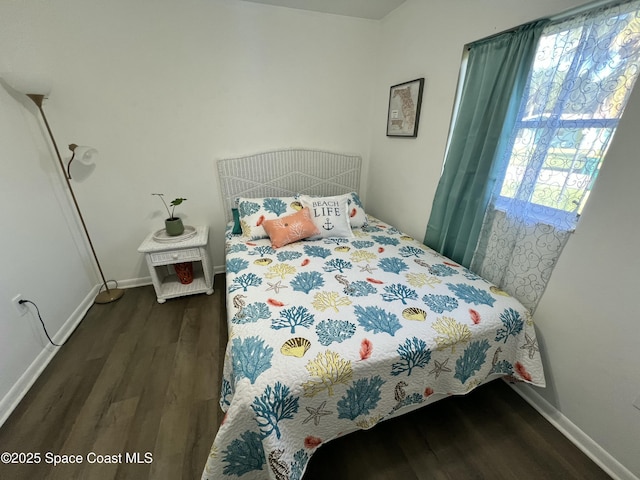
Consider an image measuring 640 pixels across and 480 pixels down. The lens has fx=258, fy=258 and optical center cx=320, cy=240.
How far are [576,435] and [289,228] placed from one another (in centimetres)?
199

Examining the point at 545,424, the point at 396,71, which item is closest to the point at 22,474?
the point at 545,424

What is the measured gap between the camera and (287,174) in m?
2.63

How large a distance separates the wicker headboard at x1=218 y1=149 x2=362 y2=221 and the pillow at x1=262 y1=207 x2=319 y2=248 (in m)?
0.66

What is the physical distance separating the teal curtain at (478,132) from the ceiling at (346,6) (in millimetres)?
984

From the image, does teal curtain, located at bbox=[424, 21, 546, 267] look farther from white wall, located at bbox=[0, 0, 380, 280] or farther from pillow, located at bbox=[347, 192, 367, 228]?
white wall, located at bbox=[0, 0, 380, 280]

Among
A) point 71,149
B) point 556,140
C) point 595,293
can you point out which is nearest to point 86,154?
point 71,149

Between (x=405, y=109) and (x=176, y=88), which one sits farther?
(x=405, y=109)

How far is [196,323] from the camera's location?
6.64ft

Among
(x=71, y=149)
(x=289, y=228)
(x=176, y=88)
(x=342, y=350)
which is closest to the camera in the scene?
(x=342, y=350)

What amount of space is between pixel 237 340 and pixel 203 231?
1527mm

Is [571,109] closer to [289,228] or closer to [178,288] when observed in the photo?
[289,228]

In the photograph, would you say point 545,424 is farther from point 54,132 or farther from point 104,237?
point 54,132

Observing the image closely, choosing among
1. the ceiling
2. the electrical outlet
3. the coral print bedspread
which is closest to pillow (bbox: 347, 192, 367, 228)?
the coral print bedspread

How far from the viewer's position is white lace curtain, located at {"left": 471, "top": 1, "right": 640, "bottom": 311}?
104cm
